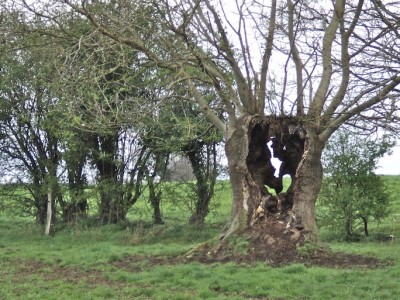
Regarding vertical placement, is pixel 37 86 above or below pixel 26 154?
above

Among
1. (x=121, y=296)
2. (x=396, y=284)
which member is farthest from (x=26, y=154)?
(x=396, y=284)

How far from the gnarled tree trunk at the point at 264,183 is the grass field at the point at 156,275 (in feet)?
4.70

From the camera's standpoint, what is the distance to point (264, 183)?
14.0 meters

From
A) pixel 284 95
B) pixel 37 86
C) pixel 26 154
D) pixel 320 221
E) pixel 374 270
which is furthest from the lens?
pixel 26 154

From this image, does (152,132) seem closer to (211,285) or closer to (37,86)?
(37,86)

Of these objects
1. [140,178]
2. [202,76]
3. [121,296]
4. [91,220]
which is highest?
[202,76]

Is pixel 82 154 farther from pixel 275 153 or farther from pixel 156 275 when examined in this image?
pixel 156 275

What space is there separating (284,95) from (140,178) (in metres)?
8.03

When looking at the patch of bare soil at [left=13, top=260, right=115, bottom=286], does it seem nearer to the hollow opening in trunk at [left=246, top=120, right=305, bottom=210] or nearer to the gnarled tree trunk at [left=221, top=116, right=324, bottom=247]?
the gnarled tree trunk at [left=221, top=116, right=324, bottom=247]

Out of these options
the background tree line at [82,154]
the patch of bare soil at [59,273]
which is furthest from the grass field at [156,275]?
the background tree line at [82,154]

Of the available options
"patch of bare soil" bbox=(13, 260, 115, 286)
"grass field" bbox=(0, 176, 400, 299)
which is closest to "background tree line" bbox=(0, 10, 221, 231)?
"grass field" bbox=(0, 176, 400, 299)

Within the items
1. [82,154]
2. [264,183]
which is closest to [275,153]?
[264,183]

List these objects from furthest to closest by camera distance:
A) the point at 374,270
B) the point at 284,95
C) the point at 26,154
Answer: the point at 26,154 → the point at 284,95 → the point at 374,270

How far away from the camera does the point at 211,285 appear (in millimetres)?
10047
